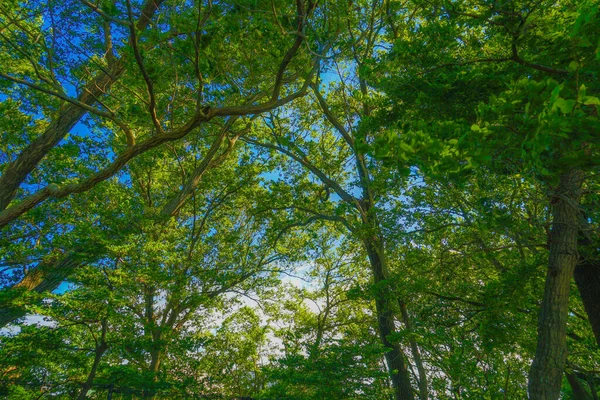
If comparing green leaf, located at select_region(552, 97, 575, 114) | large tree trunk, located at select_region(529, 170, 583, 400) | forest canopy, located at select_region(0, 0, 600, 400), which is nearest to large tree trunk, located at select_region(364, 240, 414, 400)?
forest canopy, located at select_region(0, 0, 600, 400)

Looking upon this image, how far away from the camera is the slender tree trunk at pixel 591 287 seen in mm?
4918

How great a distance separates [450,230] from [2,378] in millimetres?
8875

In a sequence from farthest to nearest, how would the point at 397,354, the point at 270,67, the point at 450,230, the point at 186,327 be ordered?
the point at 186,327 → the point at 450,230 → the point at 397,354 → the point at 270,67

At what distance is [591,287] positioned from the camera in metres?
5.04

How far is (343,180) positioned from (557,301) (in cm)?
701

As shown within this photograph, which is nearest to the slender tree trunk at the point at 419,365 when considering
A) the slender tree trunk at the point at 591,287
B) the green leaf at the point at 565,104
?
the slender tree trunk at the point at 591,287

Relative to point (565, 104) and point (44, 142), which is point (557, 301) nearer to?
point (565, 104)

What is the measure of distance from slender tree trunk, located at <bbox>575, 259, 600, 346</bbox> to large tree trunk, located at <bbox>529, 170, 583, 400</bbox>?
2.36 ft

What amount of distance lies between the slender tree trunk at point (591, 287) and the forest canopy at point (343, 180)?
23mm

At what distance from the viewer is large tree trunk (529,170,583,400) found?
390 cm

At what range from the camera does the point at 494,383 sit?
5.96m

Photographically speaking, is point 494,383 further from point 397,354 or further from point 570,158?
point 570,158

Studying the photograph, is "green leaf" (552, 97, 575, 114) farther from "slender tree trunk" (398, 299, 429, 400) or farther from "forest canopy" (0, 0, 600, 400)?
"slender tree trunk" (398, 299, 429, 400)

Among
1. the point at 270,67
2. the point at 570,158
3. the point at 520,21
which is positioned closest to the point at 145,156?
the point at 270,67
